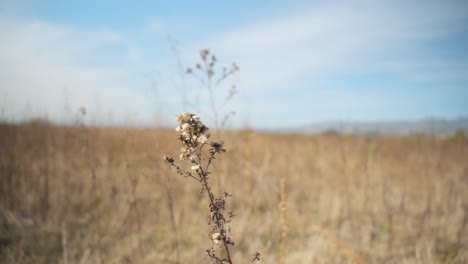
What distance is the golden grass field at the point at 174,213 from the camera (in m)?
2.55

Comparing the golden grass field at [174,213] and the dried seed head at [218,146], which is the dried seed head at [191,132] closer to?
the dried seed head at [218,146]

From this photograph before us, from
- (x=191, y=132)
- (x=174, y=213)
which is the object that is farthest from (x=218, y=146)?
(x=174, y=213)

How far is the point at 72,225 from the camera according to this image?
3.10m

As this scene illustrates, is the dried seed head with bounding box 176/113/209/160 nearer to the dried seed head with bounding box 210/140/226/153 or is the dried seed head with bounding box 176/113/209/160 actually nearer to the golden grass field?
the dried seed head with bounding box 210/140/226/153

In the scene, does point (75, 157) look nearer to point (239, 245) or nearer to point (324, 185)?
point (239, 245)

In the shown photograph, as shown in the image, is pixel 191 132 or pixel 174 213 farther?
pixel 174 213

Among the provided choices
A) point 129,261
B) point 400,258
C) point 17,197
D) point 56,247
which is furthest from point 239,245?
point 17,197

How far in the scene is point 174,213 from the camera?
3553 mm

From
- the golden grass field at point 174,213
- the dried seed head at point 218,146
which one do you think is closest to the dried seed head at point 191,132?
the dried seed head at point 218,146

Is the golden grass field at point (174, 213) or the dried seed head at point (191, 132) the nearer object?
the dried seed head at point (191, 132)

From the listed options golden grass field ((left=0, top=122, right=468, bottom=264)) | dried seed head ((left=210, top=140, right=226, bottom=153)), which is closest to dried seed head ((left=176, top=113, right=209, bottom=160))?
dried seed head ((left=210, top=140, right=226, bottom=153))

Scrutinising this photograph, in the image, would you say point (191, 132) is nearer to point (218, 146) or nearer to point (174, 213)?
point (218, 146)

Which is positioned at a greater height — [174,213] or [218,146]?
[218,146]

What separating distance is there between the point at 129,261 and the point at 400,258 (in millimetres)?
2620
